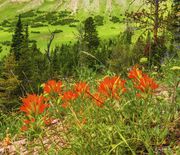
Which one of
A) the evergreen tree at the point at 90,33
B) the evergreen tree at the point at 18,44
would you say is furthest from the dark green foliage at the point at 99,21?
the evergreen tree at the point at 18,44

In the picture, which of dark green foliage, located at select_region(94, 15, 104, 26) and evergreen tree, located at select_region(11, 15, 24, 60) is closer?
evergreen tree, located at select_region(11, 15, 24, 60)

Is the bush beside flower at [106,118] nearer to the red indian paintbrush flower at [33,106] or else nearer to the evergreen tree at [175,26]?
the red indian paintbrush flower at [33,106]

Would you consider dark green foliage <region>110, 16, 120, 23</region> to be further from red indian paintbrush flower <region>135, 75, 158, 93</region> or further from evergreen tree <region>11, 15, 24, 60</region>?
red indian paintbrush flower <region>135, 75, 158, 93</region>

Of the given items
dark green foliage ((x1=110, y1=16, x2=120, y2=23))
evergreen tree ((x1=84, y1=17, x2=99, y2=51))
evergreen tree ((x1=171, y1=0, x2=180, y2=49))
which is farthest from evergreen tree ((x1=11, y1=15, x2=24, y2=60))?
dark green foliage ((x1=110, y1=16, x2=120, y2=23))

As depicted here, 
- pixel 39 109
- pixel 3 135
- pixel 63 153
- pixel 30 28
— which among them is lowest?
pixel 30 28

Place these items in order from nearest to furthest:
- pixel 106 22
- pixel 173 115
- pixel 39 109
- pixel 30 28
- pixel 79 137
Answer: pixel 39 109 → pixel 79 137 → pixel 173 115 → pixel 30 28 → pixel 106 22

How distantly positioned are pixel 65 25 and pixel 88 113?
182025mm

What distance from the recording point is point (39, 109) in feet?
12.0

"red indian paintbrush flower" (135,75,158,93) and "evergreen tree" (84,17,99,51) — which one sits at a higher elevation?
"red indian paintbrush flower" (135,75,158,93)

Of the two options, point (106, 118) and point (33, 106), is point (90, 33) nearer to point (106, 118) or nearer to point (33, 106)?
point (106, 118)

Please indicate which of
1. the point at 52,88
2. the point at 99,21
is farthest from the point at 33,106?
the point at 99,21

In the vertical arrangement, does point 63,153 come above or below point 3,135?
above

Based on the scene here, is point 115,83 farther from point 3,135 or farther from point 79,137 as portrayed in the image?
point 3,135

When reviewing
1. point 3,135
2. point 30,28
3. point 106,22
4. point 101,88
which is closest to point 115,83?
point 101,88
